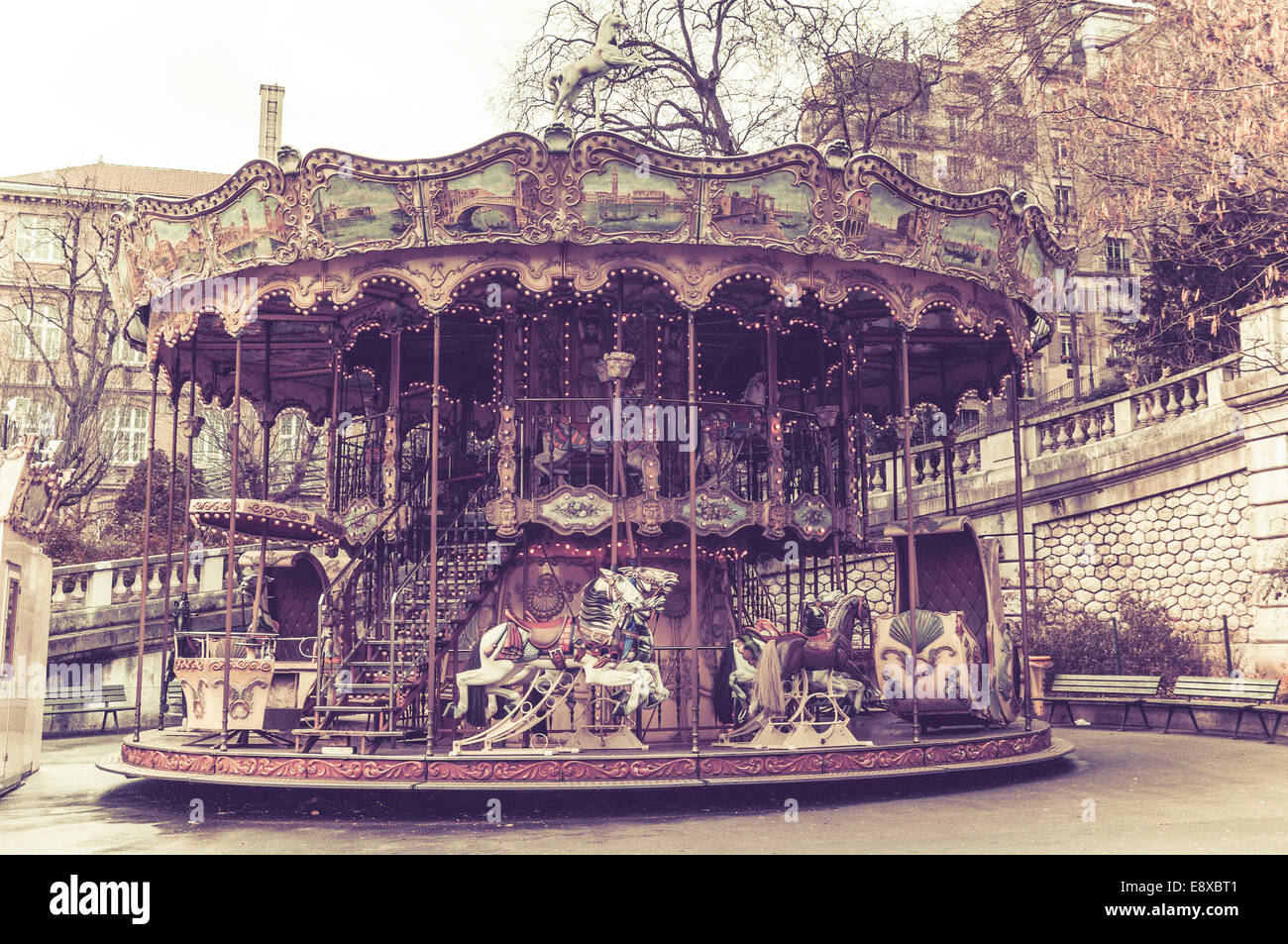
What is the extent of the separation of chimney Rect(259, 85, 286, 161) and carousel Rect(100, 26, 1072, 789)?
27452mm

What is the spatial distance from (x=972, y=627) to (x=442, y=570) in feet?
22.5

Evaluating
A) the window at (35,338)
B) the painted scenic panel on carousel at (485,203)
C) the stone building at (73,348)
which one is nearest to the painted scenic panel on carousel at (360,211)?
the painted scenic panel on carousel at (485,203)

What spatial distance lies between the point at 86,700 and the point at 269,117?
2734cm

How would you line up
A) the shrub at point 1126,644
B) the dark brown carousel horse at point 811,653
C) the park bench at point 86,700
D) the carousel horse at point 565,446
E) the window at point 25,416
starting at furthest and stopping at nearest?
the window at point 25,416, the park bench at point 86,700, the shrub at point 1126,644, the carousel horse at point 565,446, the dark brown carousel horse at point 811,653

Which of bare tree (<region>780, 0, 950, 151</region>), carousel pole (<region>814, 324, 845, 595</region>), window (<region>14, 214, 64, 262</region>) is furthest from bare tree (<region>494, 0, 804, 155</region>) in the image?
window (<region>14, 214, 64, 262</region>)

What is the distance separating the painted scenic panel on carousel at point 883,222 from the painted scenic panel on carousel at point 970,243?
1.24 feet

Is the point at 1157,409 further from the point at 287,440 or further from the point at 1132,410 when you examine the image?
the point at 287,440

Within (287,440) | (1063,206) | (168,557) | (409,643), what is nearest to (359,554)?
(409,643)

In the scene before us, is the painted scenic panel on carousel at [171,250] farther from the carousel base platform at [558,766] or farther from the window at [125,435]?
the window at [125,435]

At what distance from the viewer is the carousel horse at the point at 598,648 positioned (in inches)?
460

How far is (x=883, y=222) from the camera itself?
42.6 feet

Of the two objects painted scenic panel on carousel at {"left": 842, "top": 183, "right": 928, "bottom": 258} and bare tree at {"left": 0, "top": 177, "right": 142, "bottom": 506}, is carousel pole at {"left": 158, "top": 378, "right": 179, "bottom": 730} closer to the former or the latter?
painted scenic panel on carousel at {"left": 842, "top": 183, "right": 928, "bottom": 258}

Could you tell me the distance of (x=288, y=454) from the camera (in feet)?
129
